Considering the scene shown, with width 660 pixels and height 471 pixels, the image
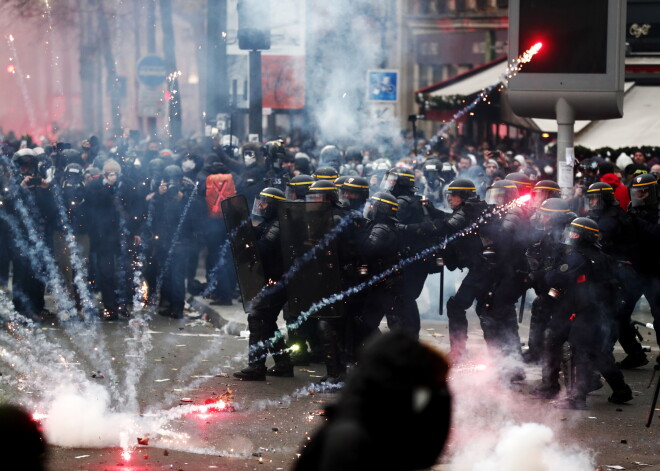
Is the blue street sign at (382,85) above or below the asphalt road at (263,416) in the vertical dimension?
above

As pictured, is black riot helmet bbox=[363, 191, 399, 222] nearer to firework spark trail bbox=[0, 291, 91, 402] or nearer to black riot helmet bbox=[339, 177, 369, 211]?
black riot helmet bbox=[339, 177, 369, 211]

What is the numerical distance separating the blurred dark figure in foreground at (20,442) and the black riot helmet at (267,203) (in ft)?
22.4

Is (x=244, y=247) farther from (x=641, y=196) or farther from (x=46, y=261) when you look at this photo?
(x=46, y=261)

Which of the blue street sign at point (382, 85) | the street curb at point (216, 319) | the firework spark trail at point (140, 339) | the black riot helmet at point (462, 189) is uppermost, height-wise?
the blue street sign at point (382, 85)

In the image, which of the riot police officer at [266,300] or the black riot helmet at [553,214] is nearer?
the black riot helmet at [553,214]

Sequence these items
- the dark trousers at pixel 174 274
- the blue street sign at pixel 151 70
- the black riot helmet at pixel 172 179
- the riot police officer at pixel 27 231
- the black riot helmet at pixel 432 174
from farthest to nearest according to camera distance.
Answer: the blue street sign at pixel 151 70, the black riot helmet at pixel 432 174, the black riot helmet at pixel 172 179, the dark trousers at pixel 174 274, the riot police officer at pixel 27 231

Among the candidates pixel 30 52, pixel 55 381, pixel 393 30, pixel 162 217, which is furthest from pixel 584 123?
pixel 30 52

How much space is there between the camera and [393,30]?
43156 mm

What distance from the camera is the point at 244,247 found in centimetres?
978

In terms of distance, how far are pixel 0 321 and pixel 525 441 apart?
7.22m

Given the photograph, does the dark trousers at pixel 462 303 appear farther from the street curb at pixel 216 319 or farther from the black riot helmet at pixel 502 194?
the street curb at pixel 216 319

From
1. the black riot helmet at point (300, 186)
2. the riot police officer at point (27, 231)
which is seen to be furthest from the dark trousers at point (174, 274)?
the black riot helmet at point (300, 186)

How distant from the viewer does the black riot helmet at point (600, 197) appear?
406 inches

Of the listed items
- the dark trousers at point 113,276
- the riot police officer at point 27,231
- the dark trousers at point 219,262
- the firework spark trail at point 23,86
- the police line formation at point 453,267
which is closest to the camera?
the police line formation at point 453,267
